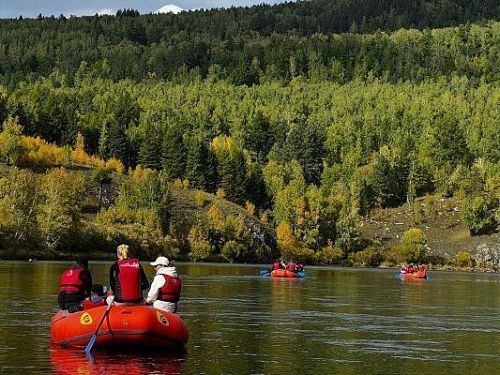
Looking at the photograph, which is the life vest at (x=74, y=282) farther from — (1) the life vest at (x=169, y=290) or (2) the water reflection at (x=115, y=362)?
(1) the life vest at (x=169, y=290)

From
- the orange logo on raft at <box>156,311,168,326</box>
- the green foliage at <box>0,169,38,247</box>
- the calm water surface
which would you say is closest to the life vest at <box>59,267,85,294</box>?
the calm water surface

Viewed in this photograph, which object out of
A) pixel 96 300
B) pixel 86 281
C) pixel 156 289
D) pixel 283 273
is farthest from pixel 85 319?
pixel 283 273

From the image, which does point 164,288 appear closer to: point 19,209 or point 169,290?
point 169,290

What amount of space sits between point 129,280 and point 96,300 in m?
3.91

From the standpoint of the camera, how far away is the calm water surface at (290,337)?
33906 millimetres

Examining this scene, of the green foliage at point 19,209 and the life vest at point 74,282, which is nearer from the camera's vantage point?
the life vest at point 74,282

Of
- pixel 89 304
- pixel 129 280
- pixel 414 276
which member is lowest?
pixel 414 276

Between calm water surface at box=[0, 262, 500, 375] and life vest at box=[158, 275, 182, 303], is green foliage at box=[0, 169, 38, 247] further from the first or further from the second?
life vest at box=[158, 275, 182, 303]

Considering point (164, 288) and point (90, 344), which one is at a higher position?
point (164, 288)

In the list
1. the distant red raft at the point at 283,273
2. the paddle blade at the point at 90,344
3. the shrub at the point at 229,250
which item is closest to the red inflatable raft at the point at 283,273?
the distant red raft at the point at 283,273

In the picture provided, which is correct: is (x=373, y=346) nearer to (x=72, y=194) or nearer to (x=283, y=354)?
(x=283, y=354)

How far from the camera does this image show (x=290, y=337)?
43.9 m

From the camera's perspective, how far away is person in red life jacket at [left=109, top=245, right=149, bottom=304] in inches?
1372

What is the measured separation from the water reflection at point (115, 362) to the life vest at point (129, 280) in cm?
225
